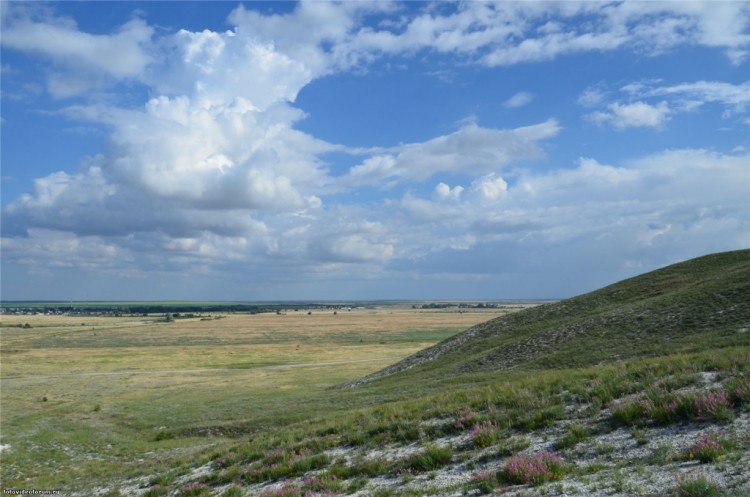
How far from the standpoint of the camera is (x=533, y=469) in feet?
34.2

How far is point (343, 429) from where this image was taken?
17516 mm

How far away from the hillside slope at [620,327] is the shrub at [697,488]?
18.0 m

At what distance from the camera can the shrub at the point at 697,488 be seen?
809cm

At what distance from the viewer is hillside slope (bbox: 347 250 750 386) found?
2820 cm

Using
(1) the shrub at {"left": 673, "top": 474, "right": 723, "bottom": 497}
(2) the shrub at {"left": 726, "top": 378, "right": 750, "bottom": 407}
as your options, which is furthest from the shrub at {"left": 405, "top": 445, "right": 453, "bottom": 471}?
(2) the shrub at {"left": 726, "top": 378, "right": 750, "bottom": 407}

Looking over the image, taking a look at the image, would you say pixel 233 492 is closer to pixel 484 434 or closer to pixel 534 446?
pixel 484 434

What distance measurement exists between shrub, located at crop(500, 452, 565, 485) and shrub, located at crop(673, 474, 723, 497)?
2269 millimetres

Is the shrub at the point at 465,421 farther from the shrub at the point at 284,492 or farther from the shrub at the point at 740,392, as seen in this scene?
the shrub at the point at 740,392

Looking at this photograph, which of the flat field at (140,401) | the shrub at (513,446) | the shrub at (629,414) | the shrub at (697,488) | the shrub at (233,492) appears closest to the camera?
the shrub at (697,488)

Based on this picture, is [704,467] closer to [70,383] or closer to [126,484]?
[126,484]

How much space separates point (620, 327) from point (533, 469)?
26.8m

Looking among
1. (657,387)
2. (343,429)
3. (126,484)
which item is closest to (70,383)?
(126,484)

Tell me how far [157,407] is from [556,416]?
34.5 metres

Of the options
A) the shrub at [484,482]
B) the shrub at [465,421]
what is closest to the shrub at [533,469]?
the shrub at [484,482]
